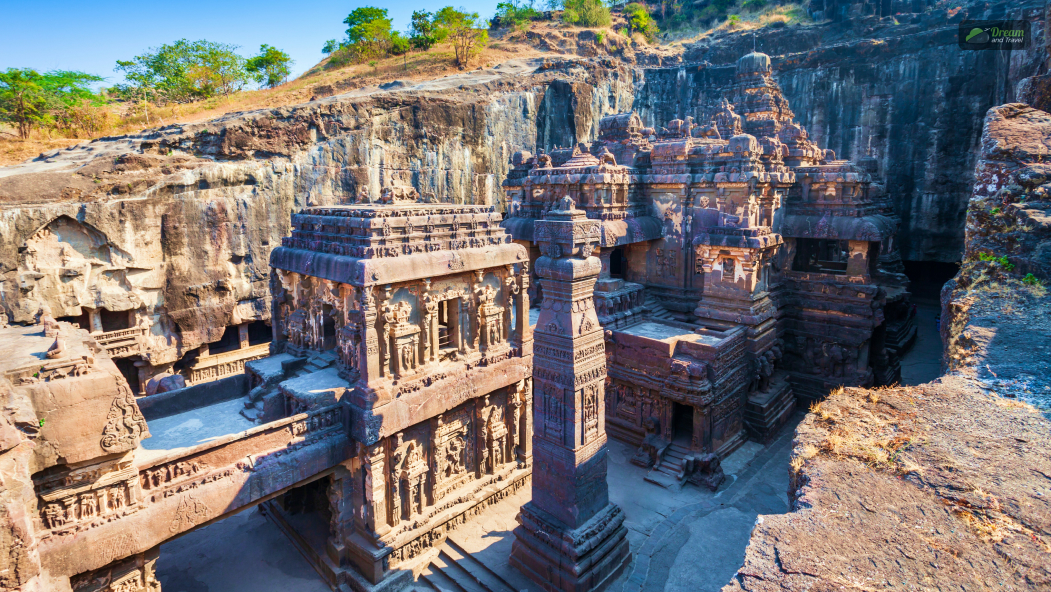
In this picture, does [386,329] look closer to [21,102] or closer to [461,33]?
[21,102]

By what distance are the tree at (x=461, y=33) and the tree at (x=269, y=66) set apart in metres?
10.7

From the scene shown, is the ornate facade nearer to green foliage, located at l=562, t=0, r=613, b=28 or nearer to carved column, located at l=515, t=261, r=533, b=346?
carved column, located at l=515, t=261, r=533, b=346

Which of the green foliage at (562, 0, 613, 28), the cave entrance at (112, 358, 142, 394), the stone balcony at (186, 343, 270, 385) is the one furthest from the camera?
the green foliage at (562, 0, 613, 28)

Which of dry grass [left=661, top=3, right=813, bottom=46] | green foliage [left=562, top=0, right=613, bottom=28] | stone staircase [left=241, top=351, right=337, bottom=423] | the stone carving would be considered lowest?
stone staircase [left=241, top=351, right=337, bottom=423]

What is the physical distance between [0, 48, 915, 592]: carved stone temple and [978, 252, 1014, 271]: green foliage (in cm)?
578

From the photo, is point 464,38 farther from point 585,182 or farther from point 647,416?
point 647,416

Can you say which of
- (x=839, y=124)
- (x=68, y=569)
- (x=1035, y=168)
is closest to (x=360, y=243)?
(x=68, y=569)

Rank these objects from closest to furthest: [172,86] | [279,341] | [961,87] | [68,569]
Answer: [68,569], [279,341], [961,87], [172,86]

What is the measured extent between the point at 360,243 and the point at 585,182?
8.77 m

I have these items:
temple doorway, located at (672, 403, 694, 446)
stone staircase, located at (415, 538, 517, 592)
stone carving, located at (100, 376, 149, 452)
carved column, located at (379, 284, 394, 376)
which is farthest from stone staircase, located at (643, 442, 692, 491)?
stone carving, located at (100, 376, 149, 452)

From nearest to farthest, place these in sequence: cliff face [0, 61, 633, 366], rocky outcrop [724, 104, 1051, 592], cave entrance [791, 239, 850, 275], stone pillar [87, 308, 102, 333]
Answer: rocky outcrop [724, 104, 1051, 592], cliff face [0, 61, 633, 366], cave entrance [791, 239, 850, 275], stone pillar [87, 308, 102, 333]

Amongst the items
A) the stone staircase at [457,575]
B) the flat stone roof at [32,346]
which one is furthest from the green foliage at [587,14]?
the stone staircase at [457,575]

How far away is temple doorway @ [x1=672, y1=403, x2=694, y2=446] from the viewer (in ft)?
46.1

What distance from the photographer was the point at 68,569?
6.89m
